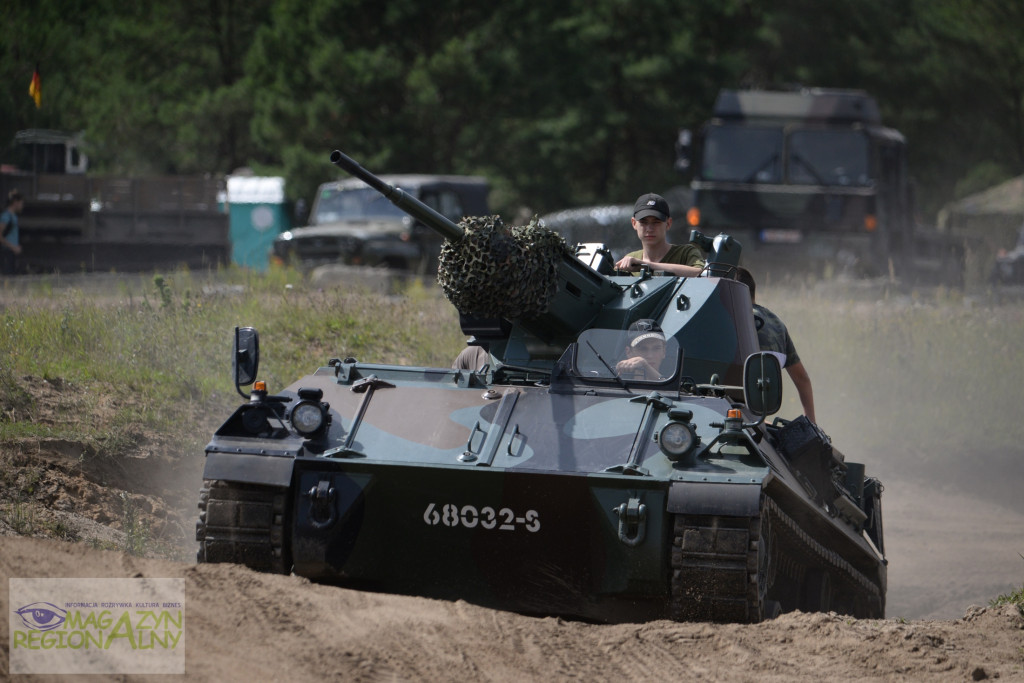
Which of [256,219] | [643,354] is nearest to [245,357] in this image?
[643,354]

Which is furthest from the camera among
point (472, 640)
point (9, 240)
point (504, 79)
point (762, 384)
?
point (504, 79)

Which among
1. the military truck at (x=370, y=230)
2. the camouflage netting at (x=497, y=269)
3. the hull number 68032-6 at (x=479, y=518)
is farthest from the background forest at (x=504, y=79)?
the hull number 68032-6 at (x=479, y=518)

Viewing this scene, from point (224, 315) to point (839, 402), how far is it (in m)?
7.05

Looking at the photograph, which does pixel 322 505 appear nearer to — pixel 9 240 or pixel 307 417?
pixel 307 417

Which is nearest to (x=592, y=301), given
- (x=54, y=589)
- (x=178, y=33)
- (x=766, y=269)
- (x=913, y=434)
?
(x=54, y=589)

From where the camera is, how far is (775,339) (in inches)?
375

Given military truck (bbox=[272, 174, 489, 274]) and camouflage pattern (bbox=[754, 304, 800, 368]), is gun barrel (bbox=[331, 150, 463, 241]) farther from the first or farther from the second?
military truck (bbox=[272, 174, 489, 274])

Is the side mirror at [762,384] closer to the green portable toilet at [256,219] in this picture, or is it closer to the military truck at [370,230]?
the military truck at [370,230]

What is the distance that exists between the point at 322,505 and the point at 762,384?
7.20 ft

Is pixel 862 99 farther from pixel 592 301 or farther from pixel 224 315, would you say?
pixel 592 301

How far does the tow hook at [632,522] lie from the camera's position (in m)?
6.39

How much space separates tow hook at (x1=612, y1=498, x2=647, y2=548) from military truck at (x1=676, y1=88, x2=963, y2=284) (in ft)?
52.9

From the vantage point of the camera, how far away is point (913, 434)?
1539 centimetres

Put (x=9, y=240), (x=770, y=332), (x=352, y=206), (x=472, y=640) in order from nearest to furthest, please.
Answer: (x=472, y=640), (x=770, y=332), (x=9, y=240), (x=352, y=206)
